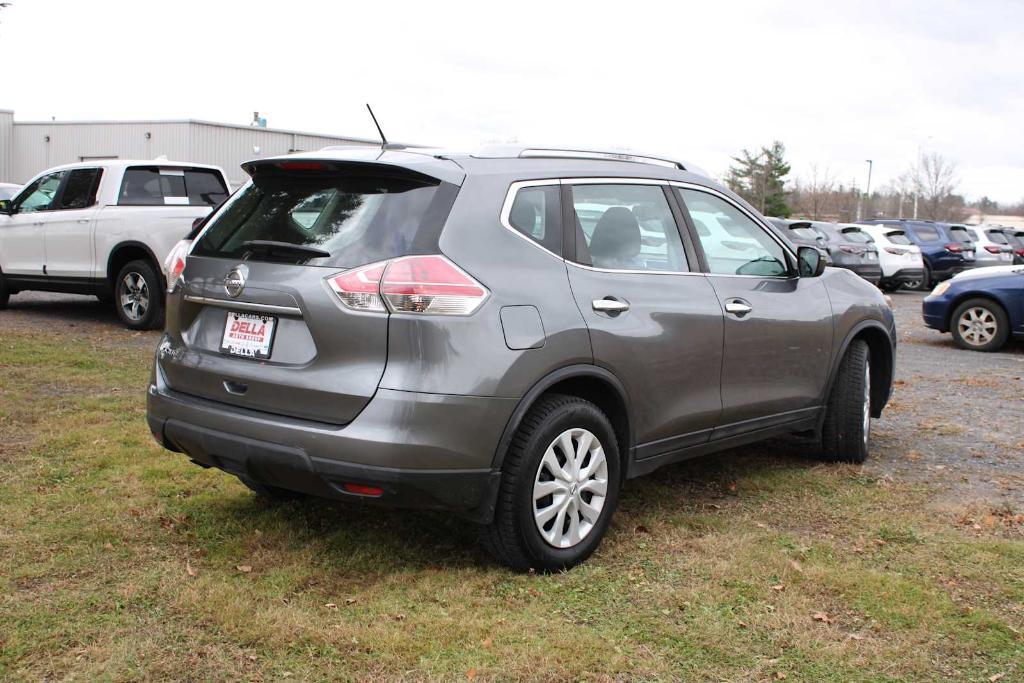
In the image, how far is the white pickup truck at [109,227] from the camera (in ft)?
37.3

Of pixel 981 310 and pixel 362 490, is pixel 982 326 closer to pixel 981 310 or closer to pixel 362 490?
pixel 981 310

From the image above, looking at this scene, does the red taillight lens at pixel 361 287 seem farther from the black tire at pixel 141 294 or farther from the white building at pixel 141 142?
the white building at pixel 141 142

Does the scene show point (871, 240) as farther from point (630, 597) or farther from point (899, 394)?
point (630, 597)

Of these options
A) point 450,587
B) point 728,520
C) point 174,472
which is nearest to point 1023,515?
point 728,520

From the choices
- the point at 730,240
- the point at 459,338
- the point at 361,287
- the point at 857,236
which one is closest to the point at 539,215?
the point at 459,338

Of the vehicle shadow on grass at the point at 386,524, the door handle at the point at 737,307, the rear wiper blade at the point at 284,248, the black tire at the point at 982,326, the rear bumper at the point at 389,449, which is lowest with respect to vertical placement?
the vehicle shadow on grass at the point at 386,524

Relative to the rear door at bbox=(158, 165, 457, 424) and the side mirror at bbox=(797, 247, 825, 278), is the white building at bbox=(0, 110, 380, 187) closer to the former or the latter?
the side mirror at bbox=(797, 247, 825, 278)

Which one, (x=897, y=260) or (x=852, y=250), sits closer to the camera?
(x=852, y=250)

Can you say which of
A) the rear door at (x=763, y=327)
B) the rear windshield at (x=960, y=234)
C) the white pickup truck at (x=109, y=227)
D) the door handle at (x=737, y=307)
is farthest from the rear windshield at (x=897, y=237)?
the door handle at (x=737, y=307)

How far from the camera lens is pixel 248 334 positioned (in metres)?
4.15

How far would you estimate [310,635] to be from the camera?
3643mm

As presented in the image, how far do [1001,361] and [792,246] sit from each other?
7256 mm

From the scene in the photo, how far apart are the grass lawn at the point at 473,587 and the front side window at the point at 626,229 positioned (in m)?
1.27

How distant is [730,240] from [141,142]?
29571 millimetres
